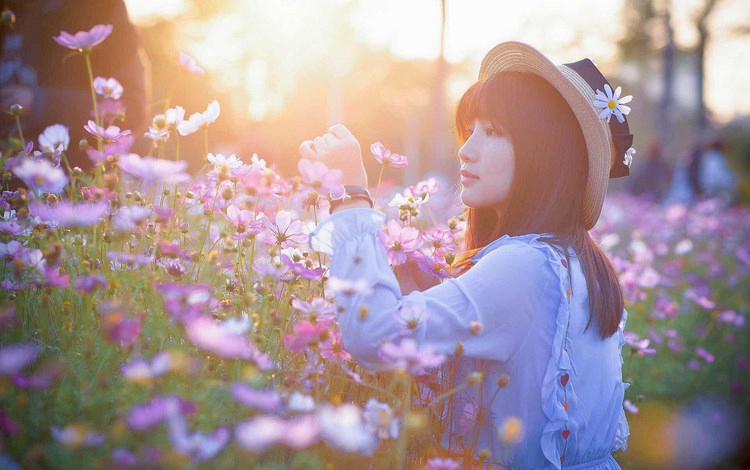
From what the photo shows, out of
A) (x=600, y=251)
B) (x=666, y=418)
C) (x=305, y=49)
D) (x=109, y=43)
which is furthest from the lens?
(x=305, y=49)

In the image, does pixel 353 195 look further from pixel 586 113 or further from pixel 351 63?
pixel 351 63

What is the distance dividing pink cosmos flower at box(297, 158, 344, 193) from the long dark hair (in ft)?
1.93

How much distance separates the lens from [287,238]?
1.74 meters

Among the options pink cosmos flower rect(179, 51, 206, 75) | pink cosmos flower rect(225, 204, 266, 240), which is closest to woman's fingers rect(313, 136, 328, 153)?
pink cosmos flower rect(225, 204, 266, 240)

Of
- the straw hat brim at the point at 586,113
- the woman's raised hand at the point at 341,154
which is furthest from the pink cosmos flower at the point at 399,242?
the straw hat brim at the point at 586,113

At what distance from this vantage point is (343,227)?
61.1 inches

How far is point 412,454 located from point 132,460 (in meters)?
0.78

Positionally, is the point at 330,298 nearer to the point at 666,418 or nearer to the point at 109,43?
the point at 109,43

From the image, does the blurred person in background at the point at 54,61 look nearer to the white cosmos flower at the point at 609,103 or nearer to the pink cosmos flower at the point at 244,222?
the pink cosmos flower at the point at 244,222

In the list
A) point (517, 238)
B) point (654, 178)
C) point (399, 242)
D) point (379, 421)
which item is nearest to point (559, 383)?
point (517, 238)

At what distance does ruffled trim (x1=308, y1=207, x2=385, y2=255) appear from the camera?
154 centimetres

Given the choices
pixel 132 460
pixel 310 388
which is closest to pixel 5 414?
pixel 132 460

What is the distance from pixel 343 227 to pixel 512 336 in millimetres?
449

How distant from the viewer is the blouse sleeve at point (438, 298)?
1.42m
